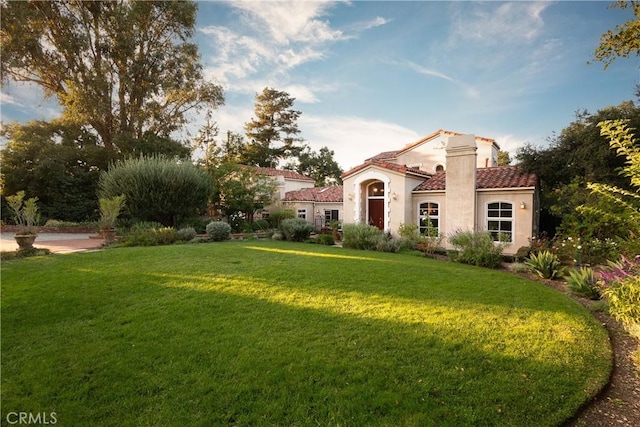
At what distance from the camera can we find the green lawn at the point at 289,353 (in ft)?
9.46

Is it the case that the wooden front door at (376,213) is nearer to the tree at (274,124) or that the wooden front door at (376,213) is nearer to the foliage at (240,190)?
the foliage at (240,190)

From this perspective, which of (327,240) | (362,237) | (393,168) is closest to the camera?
(362,237)

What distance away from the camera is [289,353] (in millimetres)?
3795

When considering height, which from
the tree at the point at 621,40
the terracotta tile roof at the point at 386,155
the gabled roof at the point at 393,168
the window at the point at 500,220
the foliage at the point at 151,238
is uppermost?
the terracotta tile roof at the point at 386,155

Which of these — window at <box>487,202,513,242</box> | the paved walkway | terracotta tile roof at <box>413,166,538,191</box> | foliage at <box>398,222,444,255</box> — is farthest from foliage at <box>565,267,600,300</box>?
the paved walkway

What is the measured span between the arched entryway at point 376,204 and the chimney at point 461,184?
416 centimetres

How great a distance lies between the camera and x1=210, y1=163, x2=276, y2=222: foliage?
72.8 feet

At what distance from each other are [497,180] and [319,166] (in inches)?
1212

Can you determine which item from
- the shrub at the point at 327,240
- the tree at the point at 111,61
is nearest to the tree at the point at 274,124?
the tree at the point at 111,61

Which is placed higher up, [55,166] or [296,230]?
[55,166]

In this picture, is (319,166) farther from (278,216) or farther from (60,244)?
(60,244)

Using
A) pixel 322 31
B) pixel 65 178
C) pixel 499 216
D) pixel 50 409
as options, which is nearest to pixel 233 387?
pixel 50 409

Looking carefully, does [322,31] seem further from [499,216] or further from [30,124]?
[30,124]

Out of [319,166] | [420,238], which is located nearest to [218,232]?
[420,238]
